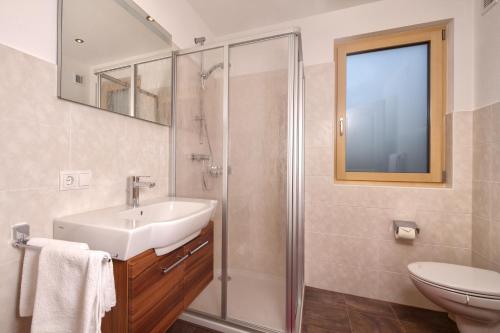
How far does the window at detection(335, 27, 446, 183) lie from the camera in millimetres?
1739


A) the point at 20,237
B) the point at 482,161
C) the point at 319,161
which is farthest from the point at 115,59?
the point at 482,161

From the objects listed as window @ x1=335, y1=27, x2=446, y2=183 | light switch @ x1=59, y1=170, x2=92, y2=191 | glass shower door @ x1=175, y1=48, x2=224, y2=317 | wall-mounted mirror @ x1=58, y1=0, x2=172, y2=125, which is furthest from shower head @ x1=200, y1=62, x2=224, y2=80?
window @ x1=335, y1=27, x2=446, y2=183

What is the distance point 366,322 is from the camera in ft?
4.97

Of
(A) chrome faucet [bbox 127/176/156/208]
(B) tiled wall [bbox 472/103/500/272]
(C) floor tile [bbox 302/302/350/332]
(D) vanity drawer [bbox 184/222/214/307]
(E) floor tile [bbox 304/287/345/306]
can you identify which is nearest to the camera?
(D) vanity drawer [bbox 184/222/214/307]

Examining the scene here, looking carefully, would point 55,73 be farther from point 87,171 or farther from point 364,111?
point 364,111

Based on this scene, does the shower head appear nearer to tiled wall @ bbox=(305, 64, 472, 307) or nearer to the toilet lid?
tiled wall @ bbox=(305, 64, 472, 307)

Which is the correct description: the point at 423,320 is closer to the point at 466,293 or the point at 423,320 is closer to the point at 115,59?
the point at 466,293

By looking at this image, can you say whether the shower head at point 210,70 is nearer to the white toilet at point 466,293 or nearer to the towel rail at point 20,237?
the towel rail at point 20,237

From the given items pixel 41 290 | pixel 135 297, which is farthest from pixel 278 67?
pixel 41 290

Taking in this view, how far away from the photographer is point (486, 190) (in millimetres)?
1433

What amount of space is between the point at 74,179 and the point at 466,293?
2.03 meters

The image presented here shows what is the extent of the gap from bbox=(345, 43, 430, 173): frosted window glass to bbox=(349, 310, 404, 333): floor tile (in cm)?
112

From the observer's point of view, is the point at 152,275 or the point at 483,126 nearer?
the point at 152,275

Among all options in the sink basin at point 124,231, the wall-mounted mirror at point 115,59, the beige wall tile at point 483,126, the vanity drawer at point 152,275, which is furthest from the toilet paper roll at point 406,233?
the wall-mounted mirror at point 115,59
